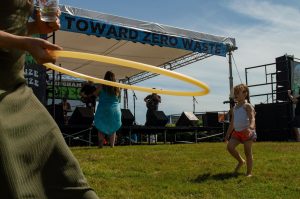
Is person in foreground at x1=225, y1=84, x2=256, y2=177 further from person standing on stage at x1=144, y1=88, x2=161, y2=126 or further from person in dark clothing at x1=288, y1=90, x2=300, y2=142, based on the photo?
person standing on stage at x1=144, y1=88, x2=161, y2=126

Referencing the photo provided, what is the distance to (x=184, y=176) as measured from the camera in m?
7.88

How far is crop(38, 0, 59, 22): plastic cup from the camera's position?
3103mm

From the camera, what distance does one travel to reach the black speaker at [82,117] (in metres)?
16.3

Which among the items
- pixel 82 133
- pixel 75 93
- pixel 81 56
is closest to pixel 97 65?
pixel 75 93

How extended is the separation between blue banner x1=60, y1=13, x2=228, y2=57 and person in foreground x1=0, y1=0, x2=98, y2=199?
39.9 ft

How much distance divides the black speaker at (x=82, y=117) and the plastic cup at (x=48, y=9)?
13229 mm

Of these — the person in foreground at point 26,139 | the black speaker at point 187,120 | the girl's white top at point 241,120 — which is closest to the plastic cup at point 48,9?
the person in foreground at point 26,139

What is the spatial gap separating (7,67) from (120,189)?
4.13m

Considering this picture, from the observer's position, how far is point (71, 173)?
270 cm

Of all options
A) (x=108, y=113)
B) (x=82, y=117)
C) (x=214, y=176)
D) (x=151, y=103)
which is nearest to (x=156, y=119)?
(x=151, y=103)

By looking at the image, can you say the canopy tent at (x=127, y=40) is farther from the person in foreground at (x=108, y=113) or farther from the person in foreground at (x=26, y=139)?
the person in foreground at (x=26, y=139)

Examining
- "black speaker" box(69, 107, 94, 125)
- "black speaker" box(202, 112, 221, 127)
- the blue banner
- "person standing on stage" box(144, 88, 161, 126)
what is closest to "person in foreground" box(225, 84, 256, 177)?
the blue banner

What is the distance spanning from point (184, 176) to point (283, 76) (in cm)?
1487

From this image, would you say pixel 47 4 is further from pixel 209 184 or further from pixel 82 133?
pixel 82 133
